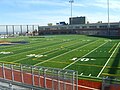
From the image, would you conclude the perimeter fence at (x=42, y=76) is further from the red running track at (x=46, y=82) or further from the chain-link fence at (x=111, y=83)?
the chain-link fence at (x=111, y=83)

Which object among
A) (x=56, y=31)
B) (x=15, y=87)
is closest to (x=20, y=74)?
(x=15, y=87)

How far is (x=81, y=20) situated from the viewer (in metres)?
97.9

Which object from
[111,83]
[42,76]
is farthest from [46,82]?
[111,83]

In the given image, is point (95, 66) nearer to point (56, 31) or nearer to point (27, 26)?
point (56, 31)

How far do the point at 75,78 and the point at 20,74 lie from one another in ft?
11.1

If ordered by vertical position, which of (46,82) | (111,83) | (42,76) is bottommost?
(46,82)

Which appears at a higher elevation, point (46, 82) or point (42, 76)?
point (42, 76)

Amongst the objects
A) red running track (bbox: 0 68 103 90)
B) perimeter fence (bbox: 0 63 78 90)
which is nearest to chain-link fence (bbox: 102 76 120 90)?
perimeter fence (bbox: 0 63 78 90)

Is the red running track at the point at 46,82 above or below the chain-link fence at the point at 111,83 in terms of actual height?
below

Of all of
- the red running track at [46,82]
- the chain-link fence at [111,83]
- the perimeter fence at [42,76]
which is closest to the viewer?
the chain-link fence at [111,83]

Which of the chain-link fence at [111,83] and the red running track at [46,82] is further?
the red running track at [46,82]

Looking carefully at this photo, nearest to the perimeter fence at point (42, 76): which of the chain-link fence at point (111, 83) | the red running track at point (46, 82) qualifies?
the red running track at point (46, 82)

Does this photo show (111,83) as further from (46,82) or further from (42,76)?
(42,76)

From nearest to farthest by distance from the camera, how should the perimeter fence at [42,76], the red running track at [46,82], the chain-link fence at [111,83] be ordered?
the chain-link fence at [111,83], the perimeter fence at [42,76], the red running track at [46,82]
